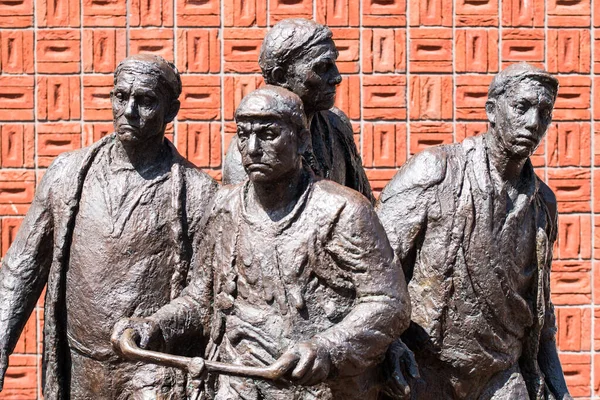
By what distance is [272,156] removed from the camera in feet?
17.4

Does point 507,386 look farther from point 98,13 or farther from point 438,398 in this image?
point 98,13

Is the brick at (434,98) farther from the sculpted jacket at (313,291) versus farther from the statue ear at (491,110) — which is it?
the sculpted jacket at (313,291)

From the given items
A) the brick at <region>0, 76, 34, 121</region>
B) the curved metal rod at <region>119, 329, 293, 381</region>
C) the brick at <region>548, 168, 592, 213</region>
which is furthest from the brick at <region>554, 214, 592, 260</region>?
the curved metal rod at <region>119, 329, 293, 381</region>

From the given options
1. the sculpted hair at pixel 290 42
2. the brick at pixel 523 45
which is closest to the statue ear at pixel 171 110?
the sculpted hair at pixel 290 42

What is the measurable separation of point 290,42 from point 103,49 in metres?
2.66

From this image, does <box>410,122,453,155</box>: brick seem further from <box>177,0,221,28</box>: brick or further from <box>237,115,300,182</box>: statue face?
<box>237,115,300,182</box>: statue face

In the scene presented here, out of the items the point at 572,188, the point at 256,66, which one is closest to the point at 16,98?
the point at 256,66

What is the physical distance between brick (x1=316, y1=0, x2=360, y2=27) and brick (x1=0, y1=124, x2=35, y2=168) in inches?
64.9

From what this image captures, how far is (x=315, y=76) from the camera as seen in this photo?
20.4 feet

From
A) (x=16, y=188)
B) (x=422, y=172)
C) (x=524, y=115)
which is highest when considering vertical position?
(x=524, y=115)

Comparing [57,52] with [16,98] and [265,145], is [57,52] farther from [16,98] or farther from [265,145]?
[265,145]

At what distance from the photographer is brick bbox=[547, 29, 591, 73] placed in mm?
8750

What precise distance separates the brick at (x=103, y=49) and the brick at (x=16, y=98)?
0.32 metres

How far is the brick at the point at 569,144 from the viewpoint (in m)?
8.76
